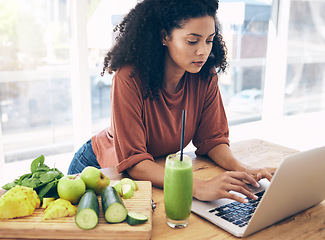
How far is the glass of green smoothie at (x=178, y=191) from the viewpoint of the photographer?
90 cm

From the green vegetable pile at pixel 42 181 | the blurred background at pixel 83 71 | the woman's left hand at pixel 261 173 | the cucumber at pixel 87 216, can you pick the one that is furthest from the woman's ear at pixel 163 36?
the blurred background at pixel 83 71

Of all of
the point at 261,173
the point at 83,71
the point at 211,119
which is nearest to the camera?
the point at 261,173

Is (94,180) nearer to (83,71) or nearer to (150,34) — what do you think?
(150,34)

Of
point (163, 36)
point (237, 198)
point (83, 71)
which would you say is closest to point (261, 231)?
point (237, 198)

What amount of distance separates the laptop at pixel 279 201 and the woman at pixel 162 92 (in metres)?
0.13

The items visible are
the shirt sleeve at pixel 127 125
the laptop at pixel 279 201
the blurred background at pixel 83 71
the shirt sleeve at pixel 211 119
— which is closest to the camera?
the laptop at pixel 279 201

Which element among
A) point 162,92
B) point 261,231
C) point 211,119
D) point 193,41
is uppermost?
point 193,41

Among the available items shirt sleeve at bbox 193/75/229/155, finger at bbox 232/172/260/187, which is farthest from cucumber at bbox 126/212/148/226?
shirt sleeve at bbox 193/75/229/155

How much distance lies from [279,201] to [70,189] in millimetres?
530

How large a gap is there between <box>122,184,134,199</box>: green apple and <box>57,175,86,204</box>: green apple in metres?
0.11

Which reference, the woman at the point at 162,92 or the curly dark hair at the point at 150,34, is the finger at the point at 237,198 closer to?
the woman at the point at 162,92

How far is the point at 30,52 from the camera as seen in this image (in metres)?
2.61

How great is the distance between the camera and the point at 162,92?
4.86 ft

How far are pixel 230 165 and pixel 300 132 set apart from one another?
328 cm
